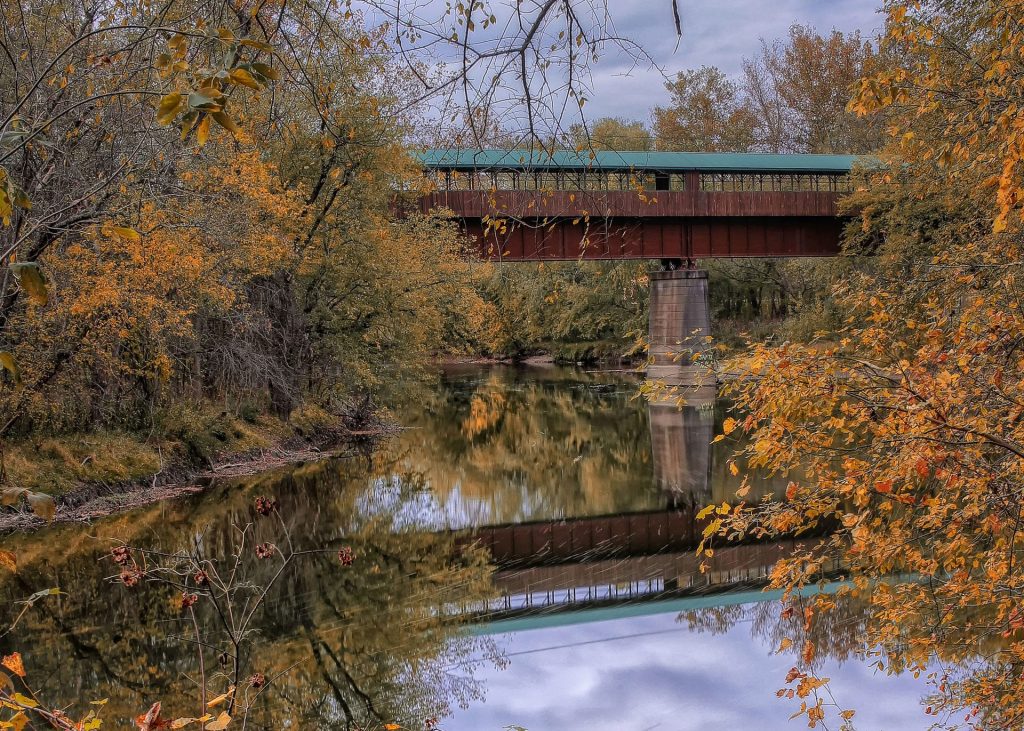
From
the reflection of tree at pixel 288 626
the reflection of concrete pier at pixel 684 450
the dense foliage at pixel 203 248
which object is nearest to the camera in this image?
the reflection of tree at pixel 288 626

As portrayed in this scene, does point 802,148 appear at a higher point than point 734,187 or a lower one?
higher

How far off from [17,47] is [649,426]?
18.8 meters

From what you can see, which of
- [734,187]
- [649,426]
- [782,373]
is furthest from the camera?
[734,187]

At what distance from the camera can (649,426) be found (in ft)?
86.9

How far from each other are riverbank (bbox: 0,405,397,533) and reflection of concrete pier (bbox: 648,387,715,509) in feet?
24.0

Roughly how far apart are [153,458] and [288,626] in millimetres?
7759

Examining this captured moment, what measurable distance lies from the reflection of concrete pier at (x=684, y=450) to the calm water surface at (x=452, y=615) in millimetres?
134

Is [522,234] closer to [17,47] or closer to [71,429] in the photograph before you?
[71,429]

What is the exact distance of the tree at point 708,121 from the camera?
5359 centimetres

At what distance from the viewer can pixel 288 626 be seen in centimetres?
1003

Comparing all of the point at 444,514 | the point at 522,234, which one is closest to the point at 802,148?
the point at 522,234

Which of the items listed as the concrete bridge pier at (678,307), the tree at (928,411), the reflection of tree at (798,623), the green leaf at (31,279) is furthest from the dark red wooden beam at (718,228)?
the green leaf at (31,279)

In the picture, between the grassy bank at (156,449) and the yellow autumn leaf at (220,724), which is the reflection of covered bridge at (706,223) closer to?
the grassy bank at (156,449)

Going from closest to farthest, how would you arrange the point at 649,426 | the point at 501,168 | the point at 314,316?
the point at 501,168, the point at 314,316, the point at 649,426
